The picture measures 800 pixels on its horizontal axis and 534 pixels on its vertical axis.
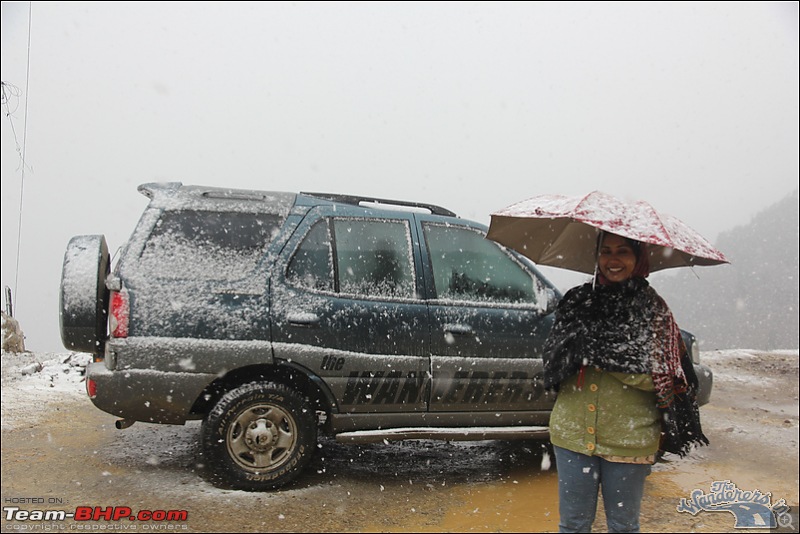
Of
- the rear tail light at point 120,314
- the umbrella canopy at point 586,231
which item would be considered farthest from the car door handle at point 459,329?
the rear tail light at point 120,314

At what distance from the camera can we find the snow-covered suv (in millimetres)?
3598

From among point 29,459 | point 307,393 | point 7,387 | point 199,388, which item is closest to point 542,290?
point 307,393

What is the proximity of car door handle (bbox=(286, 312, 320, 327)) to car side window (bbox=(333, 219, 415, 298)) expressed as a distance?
0.29 meters

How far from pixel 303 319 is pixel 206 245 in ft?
2.79

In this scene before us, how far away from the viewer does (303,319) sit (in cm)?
383

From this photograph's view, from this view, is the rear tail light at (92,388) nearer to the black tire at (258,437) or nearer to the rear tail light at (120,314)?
the rear tail light at (120,314)

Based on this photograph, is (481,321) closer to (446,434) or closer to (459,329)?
(459,329)

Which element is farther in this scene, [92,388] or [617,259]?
[92,388]

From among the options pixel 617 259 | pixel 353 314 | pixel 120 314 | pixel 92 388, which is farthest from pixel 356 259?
pixel 617 259

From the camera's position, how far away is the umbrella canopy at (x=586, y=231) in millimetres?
2139

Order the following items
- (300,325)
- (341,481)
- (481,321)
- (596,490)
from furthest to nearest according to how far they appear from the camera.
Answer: (481,321) < (341,481) < (300,325) < (596,490)

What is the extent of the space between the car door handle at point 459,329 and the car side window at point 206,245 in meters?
1.43

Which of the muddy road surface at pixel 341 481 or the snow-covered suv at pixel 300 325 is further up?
the snow-covered suv at pixel 300 325

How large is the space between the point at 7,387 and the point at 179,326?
447cm
